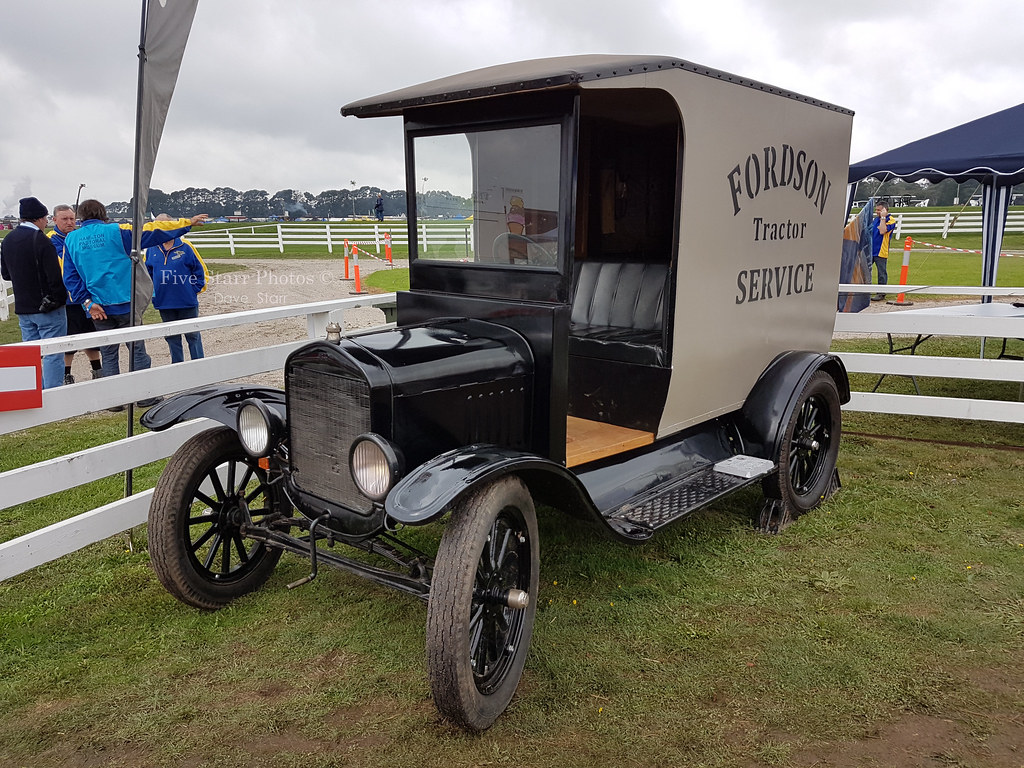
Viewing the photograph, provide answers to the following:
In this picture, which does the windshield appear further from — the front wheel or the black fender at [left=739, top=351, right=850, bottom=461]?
the front wheel

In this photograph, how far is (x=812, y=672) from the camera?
2.96 meters

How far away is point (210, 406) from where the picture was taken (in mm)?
3357

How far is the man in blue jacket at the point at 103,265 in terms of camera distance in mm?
6762

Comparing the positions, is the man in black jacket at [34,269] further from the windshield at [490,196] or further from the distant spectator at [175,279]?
the windshield at [490,196]

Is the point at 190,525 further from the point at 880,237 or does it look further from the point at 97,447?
the point at 880,237

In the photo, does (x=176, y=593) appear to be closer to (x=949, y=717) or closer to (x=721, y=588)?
(x=721, y=588)

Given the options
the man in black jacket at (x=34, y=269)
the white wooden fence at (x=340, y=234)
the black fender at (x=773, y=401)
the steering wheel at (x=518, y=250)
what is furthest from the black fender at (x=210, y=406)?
the white wooden fence at (x=340, y=234)

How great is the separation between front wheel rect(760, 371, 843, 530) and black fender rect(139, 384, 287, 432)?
273 cm

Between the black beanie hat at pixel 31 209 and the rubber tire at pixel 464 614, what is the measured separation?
622 centimetres

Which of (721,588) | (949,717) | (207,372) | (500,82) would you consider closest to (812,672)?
(949,717)

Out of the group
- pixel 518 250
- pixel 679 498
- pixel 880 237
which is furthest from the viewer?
pixel 880 237

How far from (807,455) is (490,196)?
262 cm

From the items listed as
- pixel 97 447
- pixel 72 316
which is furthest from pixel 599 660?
pixel 72 316

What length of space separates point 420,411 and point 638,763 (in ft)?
4.71
